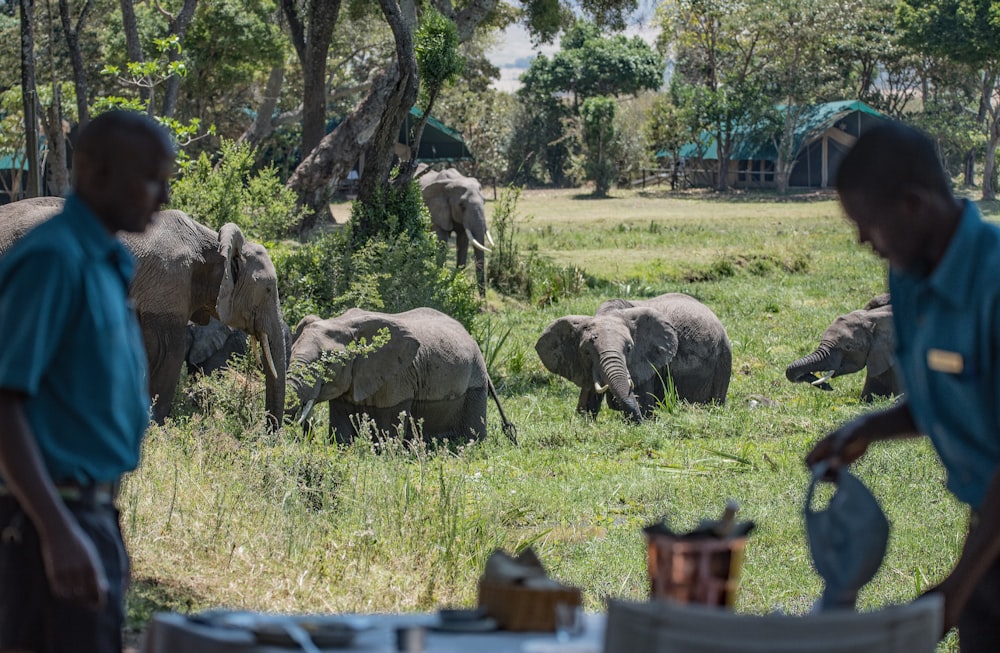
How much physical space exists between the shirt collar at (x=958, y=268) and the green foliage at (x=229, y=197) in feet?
29.2

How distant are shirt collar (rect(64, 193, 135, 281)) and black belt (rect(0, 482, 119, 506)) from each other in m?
0.52

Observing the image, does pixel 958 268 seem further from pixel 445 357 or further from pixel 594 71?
pixel 594 71

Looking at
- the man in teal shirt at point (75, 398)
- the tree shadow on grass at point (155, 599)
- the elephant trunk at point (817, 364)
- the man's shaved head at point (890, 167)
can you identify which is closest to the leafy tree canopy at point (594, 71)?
the elephant trunk at point (817, 364)

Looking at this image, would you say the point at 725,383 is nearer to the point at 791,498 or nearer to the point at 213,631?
the point at 791,498

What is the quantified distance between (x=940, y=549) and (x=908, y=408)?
457 centimetres

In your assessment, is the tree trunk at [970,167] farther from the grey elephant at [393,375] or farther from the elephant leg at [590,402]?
the grey elephant at [393,375]

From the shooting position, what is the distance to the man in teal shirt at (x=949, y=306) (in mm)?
2889

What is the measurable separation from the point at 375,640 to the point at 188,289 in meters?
7.22

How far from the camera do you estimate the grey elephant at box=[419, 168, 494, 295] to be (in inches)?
836

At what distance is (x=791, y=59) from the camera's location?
48469mm

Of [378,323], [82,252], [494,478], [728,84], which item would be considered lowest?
[494,478]

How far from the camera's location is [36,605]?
9.51 ft

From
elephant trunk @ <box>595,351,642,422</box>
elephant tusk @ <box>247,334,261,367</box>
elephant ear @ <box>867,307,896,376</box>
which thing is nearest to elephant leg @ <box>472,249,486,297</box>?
elephant ear @ <box>867,307,896,376</box>

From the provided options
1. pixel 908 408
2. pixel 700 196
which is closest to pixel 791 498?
pixel 908 408
